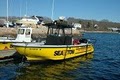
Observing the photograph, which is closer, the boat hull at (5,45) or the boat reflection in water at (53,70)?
the boat reflection in water at (53,70)

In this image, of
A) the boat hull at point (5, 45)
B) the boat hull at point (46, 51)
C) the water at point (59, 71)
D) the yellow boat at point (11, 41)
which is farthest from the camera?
the boat hull at point (5, 45)

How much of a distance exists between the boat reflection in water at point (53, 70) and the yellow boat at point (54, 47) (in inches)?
26.2

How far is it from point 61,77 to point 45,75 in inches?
52.1

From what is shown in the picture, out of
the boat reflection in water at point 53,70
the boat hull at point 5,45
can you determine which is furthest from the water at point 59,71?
the boat hull at point 5,45

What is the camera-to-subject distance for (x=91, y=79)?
19969 millimetres

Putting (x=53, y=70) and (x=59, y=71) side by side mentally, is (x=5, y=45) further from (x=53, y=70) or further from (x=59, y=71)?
(x=59, y=71)

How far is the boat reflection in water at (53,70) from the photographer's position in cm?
2034

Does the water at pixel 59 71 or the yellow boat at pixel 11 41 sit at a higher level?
the yellow boat at pixel 11 41

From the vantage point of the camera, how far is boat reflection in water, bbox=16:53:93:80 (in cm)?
2034

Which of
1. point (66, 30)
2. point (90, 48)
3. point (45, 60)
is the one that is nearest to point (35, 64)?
point (45, 60)

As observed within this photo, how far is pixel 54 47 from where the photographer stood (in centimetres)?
2511

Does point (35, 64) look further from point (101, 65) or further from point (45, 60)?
point (101, 65)

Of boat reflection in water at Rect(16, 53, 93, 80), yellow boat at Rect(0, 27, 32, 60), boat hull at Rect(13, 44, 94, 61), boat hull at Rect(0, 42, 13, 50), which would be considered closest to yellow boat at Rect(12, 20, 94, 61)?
boat hull at Rect(13, 44, 94, 61)

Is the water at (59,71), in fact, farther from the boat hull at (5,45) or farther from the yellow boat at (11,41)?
the boat hull at (5,45)
